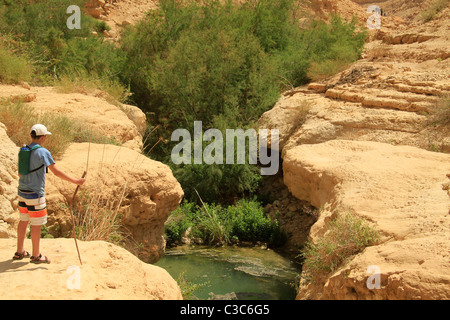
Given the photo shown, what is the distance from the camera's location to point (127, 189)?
22.1ft

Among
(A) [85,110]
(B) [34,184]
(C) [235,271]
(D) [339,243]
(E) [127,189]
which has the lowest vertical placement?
(C) [235,271]

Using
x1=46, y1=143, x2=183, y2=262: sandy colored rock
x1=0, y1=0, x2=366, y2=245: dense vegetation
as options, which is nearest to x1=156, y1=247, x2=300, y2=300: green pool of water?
x1=0, y1=0, x2=366, y2=245: dense vegetation

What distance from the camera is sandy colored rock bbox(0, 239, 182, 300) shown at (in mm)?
3424

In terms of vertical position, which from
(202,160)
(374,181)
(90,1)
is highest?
(90,1)

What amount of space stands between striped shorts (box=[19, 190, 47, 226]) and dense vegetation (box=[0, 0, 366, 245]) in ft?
23.6

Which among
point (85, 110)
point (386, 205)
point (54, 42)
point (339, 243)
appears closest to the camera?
point (339, 243)

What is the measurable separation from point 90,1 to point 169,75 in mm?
10543

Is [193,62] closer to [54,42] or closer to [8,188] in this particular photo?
[54,42]

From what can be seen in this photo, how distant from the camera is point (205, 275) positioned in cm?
869

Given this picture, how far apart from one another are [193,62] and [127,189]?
7.00 metres

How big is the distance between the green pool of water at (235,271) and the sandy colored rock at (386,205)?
169 centimetres

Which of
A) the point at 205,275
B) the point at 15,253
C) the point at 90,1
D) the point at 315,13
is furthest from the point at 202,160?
the point at 315,13

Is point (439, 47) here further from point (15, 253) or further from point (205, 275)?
point (15, 253)

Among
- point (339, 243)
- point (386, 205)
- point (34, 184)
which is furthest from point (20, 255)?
point (386, 205)
